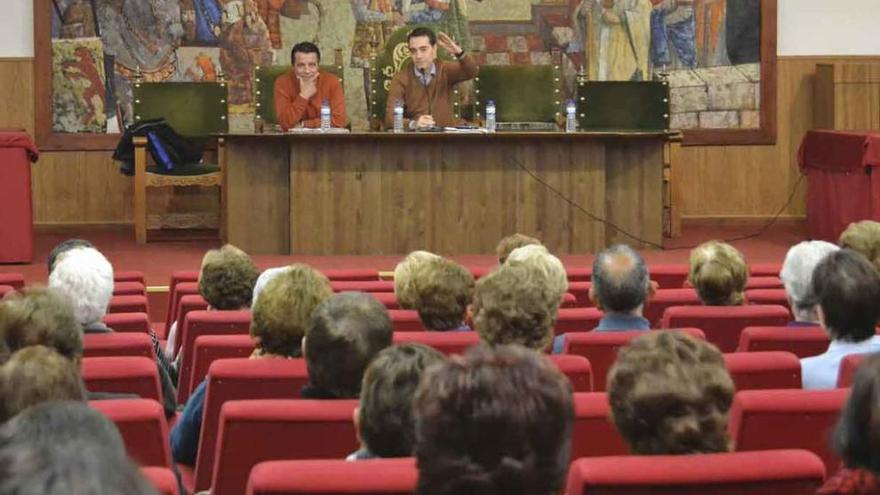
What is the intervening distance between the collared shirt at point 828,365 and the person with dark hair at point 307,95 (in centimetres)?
679

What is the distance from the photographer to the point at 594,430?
10.1 ft

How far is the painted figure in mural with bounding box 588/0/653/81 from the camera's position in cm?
1210

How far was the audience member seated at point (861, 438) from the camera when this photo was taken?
2.13 metres

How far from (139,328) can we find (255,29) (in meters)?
7.21

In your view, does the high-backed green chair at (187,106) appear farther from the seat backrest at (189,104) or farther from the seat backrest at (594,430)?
the seat backrest at (594,430)

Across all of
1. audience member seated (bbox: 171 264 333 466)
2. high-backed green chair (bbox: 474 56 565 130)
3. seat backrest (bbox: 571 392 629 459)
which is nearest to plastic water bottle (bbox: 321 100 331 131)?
high-backed green chair (bbox: 474 56 565 130)

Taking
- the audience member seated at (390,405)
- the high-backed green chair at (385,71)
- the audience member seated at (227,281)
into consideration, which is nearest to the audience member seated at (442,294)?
the audience member seated at (227,281)

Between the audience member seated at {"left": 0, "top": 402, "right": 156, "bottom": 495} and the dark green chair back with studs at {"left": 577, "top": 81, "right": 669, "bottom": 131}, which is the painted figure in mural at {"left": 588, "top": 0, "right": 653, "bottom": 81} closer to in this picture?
the dark green chair back with studs at {"left": 577, "top": 81, "right": 669, "bottom": 131}

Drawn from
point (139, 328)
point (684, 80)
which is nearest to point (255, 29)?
point (684, 80)

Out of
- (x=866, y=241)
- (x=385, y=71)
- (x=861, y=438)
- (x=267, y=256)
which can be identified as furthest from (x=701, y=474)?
(x=385, y=71)

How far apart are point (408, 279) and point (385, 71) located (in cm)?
679

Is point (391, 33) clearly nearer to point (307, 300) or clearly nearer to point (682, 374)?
point (307, 300)

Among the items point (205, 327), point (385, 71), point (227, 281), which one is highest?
point (385, 71)

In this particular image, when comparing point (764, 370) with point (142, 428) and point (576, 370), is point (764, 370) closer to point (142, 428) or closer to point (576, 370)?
point (576, 370)
